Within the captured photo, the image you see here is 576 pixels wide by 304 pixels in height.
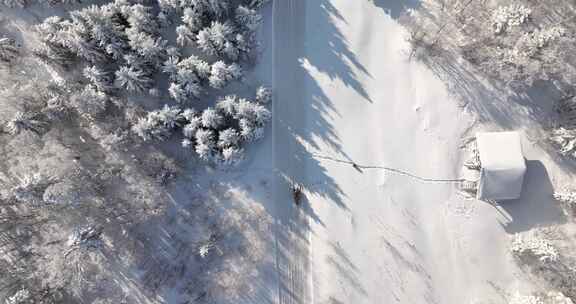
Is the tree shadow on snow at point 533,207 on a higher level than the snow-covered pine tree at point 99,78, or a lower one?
lower

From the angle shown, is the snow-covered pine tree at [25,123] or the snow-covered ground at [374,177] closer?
the snow-covered pine tree at [25,123]

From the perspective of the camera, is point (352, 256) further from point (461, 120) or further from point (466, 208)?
point (461, 120)

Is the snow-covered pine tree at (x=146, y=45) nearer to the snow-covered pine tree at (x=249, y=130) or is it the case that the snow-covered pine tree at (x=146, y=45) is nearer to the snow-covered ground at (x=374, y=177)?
the snow-covered pine tree at (x=249, y=130)

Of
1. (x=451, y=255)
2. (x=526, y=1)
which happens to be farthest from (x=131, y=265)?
(x=526, y=1)

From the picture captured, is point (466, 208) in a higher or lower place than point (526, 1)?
lower

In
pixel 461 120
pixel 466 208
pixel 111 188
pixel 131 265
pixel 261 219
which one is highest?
pixel 111 188

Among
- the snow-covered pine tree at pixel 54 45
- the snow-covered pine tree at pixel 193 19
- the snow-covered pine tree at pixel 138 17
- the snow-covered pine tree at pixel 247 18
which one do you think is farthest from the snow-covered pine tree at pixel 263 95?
the snow-covered pine tree at pixel 54 45
